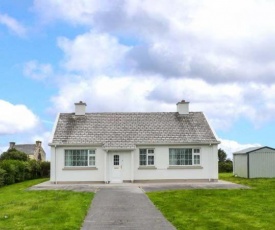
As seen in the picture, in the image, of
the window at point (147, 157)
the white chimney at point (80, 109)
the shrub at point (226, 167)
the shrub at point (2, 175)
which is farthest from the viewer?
the shrub at point (226, 167)

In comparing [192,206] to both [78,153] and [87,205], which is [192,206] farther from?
[78,153]

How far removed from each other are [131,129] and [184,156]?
4.75 metres

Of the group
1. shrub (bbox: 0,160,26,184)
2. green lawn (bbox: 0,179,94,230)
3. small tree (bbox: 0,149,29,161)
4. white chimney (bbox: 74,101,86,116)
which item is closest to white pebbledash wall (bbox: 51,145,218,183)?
white chimney (bbox: 74,101,86,116)

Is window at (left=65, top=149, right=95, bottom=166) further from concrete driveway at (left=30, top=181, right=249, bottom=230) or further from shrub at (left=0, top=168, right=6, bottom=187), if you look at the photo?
concrete driveway at (left=30, top=181, right=249, bottom=230)

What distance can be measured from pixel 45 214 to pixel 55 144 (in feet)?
56.7

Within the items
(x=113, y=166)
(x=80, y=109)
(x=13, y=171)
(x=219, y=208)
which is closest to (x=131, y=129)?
(x=113, y=166)

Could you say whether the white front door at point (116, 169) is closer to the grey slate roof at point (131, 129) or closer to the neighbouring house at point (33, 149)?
the grey slate roof at point (131, 129)

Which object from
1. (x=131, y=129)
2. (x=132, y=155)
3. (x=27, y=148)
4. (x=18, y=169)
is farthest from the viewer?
(x=27, y=148)

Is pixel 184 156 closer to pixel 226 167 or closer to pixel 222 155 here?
pixel 226 167

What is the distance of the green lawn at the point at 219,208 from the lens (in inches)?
535

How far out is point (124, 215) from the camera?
1502cm

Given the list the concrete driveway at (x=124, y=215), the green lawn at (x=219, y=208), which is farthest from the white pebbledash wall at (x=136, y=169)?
the concrete driveway at (x=124, y=215)

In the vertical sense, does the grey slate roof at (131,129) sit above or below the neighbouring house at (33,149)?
above

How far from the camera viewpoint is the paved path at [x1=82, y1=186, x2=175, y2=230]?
1287 cm
